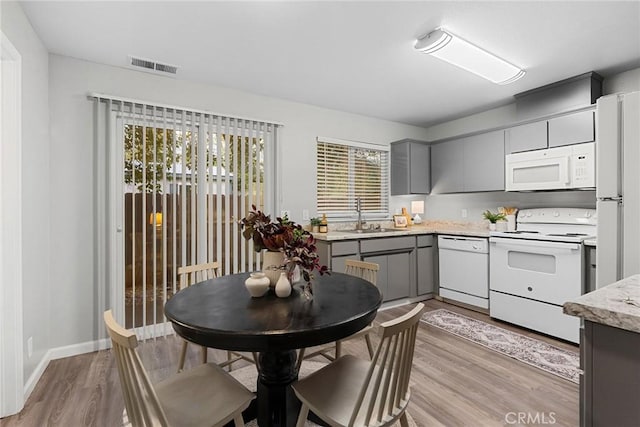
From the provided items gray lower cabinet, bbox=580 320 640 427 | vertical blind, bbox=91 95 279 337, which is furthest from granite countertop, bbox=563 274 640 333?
vertical blind, bbox=91 95 279 337

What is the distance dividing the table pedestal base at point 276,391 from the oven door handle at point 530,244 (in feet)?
8.72

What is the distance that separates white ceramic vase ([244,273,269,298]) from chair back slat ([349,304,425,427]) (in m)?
0.71

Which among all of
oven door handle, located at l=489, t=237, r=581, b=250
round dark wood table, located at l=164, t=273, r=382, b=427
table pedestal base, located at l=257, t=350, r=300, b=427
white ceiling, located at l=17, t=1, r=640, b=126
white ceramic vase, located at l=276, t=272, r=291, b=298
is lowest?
table pedestal base, located at l=257, t=350, r=300, b=427

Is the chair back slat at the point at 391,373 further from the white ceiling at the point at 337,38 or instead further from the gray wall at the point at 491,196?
Result: the gray wall at the point at 491,196

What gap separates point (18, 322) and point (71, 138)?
151cm

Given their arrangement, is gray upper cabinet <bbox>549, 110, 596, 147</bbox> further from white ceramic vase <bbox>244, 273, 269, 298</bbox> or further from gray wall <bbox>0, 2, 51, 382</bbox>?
gray wall <bbox>0, 2, 51, 382</bbox>

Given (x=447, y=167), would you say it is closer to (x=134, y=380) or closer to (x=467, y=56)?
(x=467, y=56)

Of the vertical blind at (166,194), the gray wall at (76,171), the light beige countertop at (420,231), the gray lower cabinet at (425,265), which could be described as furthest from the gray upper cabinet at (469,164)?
the gray wall at (76,171)

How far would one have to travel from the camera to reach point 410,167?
4.47 metres

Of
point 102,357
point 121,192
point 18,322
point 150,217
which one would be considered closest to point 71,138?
point 121,192

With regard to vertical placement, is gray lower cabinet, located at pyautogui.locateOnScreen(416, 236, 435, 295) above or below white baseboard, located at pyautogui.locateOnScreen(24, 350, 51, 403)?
above

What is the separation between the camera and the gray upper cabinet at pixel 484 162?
12.2ft

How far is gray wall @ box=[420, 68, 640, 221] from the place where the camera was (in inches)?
121

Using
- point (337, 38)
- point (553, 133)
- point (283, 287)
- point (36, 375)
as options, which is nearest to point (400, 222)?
point (553, 133)
